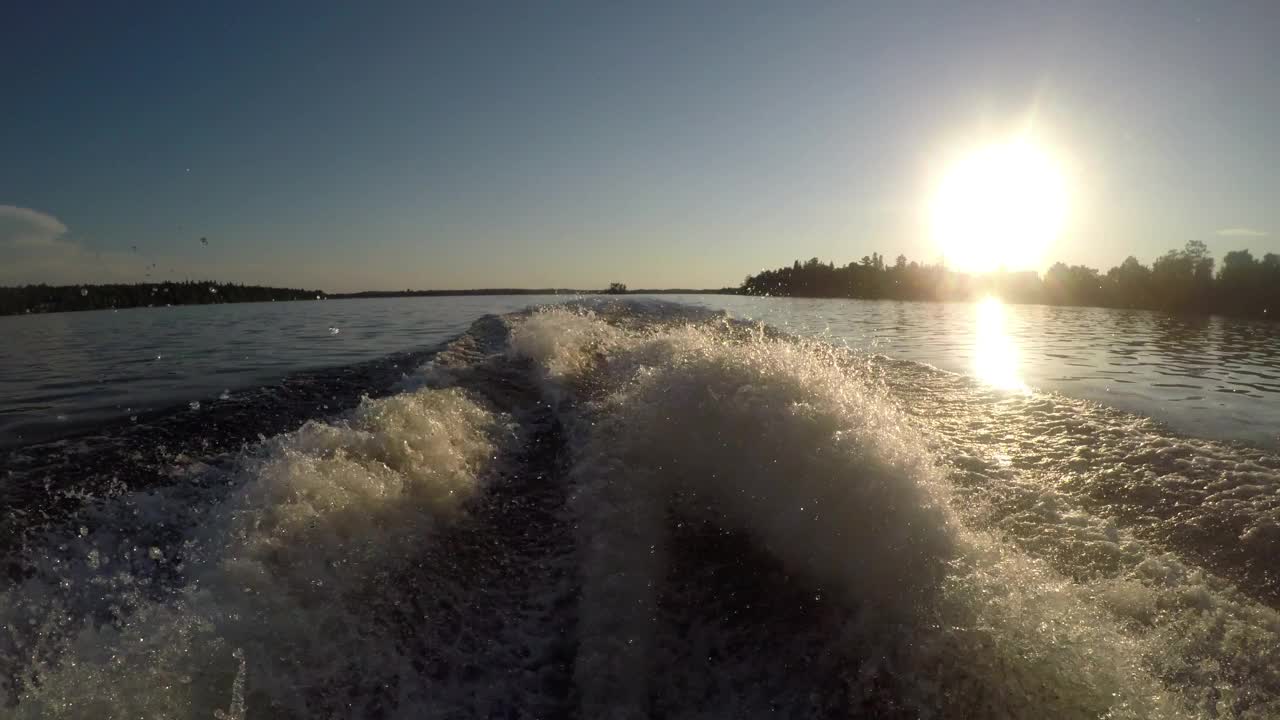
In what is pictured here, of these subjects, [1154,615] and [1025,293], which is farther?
[1025,293]

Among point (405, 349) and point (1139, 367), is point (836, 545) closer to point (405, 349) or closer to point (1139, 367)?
point (1139, 367)

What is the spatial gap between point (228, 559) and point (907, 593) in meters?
4.71

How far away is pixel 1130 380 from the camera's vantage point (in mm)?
11266

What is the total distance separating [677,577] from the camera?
14.9 feet

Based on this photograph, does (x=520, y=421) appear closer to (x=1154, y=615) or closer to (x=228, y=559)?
(x=228, y=559)

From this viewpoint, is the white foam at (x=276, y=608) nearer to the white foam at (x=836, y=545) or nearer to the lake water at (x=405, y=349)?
the white foam at (x=836, y=545)

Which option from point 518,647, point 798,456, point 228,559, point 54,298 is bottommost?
point 518,647

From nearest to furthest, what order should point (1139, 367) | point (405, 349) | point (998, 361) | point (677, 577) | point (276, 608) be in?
point (276, 608), point (677, 577), point (1139, 367), point (998, 361), point (405, 349)

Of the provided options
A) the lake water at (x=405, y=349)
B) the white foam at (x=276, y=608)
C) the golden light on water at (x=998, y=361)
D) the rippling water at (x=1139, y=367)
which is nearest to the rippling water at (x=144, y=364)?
the lake water at (x=405, y=349)

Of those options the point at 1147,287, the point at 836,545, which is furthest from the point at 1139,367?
the point at 1147,287

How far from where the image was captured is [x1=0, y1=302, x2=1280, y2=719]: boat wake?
321 centimetres

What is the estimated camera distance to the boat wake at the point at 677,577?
126 inches

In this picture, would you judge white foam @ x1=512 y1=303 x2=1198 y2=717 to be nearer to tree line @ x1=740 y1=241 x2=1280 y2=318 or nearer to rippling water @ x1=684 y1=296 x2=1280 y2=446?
rippling water @ x1=684 y1=296 x2=1280 y2=446

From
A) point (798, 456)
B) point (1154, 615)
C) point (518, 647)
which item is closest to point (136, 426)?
point (518, 647)
